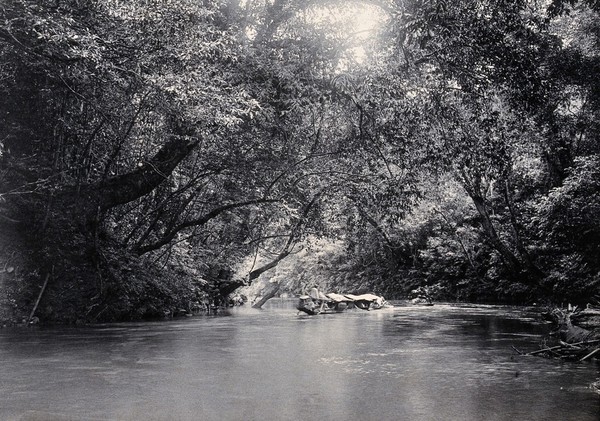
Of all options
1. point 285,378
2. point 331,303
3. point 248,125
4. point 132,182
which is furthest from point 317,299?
point 285,378

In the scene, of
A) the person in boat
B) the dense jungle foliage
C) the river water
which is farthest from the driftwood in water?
the person in boat

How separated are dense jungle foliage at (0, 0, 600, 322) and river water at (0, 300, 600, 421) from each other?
3.84 meters

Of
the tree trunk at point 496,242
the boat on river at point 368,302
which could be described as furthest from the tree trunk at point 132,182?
the tree trunk at point 496,242

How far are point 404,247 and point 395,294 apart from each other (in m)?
3.18

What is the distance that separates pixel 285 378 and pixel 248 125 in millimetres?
9412

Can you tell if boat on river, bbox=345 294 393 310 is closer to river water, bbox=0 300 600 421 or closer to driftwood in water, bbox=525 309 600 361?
river water, bbox=0 300 600 421

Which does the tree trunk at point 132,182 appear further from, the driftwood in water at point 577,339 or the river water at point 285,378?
the driftwood in water at point 577,339

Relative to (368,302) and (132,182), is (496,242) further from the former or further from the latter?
(132,182)

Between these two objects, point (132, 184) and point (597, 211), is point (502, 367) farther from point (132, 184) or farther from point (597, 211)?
point (597, 211)

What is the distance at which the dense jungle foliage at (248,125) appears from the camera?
10055 mm

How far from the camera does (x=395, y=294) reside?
3728cm

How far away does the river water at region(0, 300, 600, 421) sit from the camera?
5137 millimetres

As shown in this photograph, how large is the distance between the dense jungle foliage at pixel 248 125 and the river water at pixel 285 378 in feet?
12.6

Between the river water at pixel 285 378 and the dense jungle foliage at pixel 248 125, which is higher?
the dense jungle foliage at pixel 248 125
